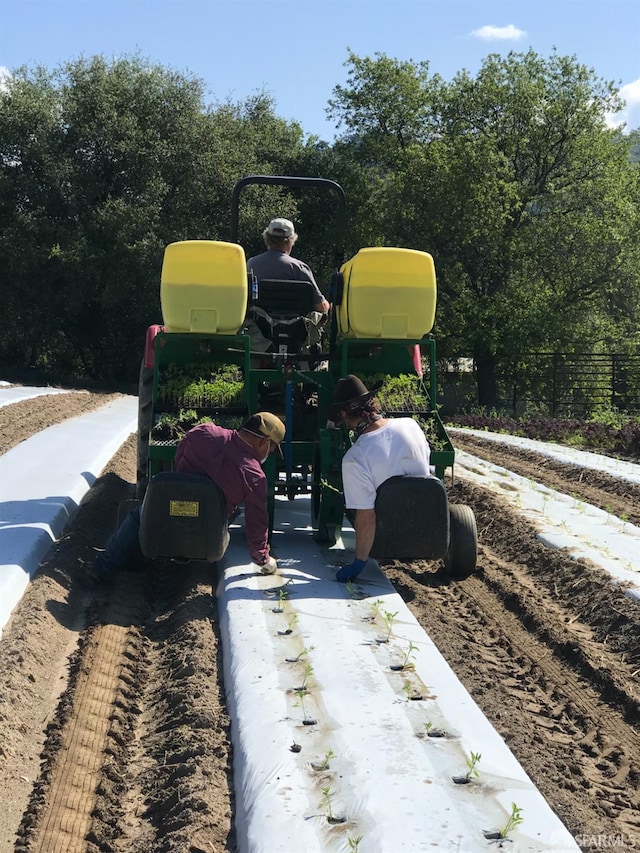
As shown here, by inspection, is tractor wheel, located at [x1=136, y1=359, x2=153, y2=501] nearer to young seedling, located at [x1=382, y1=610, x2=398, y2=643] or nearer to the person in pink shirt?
the person in pink shirt

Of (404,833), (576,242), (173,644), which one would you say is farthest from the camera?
(576,242)

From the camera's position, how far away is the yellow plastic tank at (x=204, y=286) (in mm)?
6094

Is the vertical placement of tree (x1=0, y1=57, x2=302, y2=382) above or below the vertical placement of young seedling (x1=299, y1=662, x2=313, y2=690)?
above

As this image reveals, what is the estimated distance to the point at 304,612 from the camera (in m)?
5.09

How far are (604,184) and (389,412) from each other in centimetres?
1968

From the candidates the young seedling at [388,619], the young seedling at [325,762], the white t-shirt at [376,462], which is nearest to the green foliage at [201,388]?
the white t-shirt at [376,462]

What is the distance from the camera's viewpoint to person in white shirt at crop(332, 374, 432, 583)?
5.55 m

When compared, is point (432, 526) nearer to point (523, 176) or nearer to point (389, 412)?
point (389, 412)

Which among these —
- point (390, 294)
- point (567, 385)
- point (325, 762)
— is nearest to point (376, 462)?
point (390, 294)

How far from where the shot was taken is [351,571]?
5.68 meters

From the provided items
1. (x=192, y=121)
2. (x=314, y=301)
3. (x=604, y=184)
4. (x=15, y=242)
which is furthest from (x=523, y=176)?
(x=314, y=301)

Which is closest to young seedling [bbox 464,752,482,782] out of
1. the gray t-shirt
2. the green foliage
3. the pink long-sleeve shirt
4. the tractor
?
the tractor

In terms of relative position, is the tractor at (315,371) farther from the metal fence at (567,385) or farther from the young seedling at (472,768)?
the metal fence at (567,385)

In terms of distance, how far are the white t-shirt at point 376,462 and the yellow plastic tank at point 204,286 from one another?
4.32 feet
